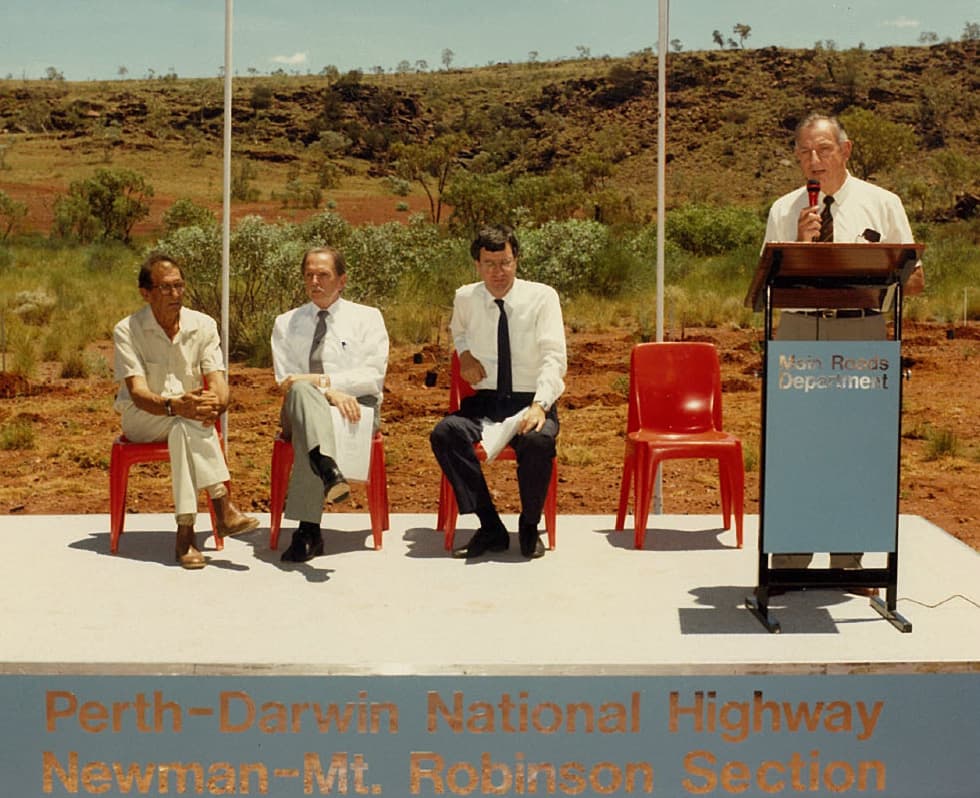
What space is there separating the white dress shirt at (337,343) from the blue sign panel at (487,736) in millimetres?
1601

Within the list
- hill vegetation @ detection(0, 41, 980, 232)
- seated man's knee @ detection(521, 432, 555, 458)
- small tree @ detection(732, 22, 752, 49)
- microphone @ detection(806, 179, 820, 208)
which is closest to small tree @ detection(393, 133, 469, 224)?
hill vegetation @ detection(0, 41, 980, 232)

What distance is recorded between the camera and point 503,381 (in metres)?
4.82

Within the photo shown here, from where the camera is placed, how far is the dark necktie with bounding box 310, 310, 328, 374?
4824mm

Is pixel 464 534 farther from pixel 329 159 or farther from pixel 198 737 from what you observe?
pixel 329 159

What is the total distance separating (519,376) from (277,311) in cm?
752

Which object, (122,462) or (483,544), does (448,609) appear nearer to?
(483,544)

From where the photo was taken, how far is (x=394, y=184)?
39375mm

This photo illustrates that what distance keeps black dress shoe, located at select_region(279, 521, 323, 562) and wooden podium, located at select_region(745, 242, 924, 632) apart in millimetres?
1545

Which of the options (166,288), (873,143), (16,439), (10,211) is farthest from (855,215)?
(873,143)

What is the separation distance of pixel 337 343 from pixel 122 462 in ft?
2.68

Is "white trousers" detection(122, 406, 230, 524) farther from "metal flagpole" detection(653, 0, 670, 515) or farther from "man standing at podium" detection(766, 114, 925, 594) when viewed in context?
"man standing at podium" detection(766, 114, 925, 594)

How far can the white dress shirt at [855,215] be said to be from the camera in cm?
418

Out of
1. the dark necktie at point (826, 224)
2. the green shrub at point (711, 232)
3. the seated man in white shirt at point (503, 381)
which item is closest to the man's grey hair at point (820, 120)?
the dark necktie at point (826, 224)

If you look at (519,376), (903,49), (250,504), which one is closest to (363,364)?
(519,376)
